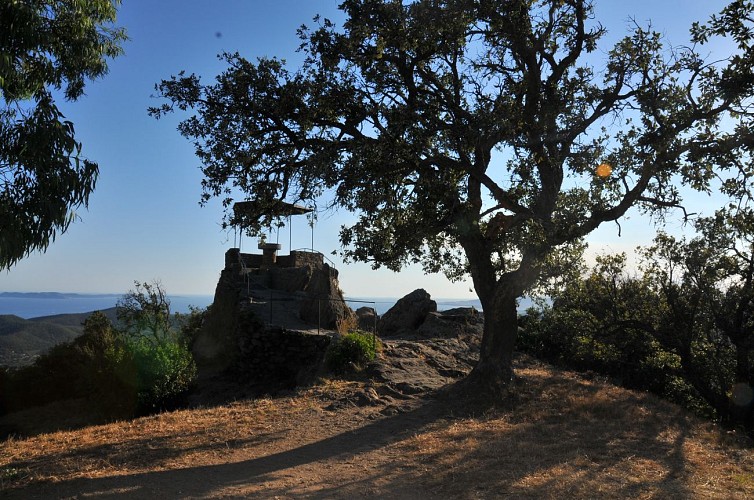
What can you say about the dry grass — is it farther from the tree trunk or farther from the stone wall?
the stone wall

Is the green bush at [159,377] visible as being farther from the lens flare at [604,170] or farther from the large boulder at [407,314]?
the lens flare at [604,170]

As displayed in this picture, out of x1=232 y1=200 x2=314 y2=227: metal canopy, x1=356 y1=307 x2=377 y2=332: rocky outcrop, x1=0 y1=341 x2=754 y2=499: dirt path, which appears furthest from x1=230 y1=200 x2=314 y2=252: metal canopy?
x1=356 y1=307 x2=377 y2=332: rocky outcrop

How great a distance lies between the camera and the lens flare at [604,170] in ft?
36.2

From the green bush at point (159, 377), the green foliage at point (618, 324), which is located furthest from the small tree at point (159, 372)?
the green foliage at point (618, 324)

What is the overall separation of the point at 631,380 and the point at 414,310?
8546 mm

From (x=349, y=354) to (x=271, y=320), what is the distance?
4.53m

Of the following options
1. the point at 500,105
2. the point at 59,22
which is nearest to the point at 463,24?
the point at 500,105

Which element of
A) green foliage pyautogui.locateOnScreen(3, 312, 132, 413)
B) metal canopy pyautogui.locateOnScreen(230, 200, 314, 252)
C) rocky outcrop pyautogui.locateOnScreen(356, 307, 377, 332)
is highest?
metal canopy pyautogui.locateOnScreen(230, 200, 314, 252)

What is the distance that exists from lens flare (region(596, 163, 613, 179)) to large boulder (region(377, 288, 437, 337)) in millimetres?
12777

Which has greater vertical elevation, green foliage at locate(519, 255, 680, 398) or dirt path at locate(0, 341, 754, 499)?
green foliage at locate(519, 255, 680, 398)

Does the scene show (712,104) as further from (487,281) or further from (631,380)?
(631,380)

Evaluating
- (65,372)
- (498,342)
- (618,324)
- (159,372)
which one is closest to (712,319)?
(618,324)

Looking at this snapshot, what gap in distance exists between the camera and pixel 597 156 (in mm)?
11195

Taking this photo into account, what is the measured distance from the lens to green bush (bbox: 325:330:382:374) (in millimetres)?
15578
